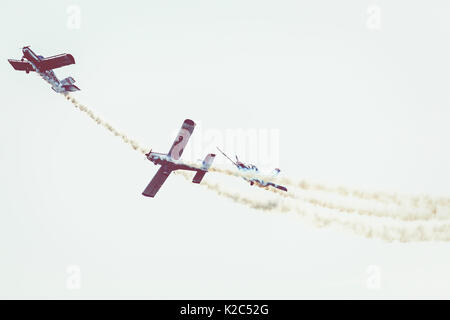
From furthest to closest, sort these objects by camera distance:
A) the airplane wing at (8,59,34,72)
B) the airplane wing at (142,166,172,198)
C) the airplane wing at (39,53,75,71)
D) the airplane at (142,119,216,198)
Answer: the airplane wing at (142,166,172,198), the airplane wing at (8,59,34,72), the airplane at (142,119,216,198), the airplane wing at (39,53,75,71)

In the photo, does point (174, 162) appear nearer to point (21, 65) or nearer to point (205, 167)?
point (205, 167)

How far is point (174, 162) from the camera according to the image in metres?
58.6

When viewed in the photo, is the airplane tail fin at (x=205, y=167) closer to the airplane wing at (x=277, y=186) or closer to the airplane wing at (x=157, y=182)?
the airplane wing at (x=157, y=182)

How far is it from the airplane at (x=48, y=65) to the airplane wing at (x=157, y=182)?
35.9 feet

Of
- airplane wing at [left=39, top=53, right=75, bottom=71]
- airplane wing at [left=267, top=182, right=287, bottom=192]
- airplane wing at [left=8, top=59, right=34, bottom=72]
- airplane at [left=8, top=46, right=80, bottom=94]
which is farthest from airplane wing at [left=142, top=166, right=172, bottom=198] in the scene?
airplane wing at [left=8, top=59, right=34, bottom=72]

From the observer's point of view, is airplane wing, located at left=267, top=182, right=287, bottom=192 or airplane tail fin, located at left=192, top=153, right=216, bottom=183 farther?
airplane tail fin, located at left=192, top=153, right=216, bottom=183

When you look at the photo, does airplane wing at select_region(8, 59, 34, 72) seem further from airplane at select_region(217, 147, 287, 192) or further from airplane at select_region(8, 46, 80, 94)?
airplane at select_region(217, 147, 287, 192)

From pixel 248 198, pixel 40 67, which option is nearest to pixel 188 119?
pixel 248 198

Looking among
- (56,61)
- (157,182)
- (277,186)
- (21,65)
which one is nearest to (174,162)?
(157,182)

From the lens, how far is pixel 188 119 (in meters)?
59.1

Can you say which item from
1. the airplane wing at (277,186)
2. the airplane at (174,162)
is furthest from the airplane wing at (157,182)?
the airplane wing at (277,186)

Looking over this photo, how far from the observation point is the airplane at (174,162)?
58.3 m

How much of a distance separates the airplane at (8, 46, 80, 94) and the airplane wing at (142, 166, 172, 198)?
11.0m

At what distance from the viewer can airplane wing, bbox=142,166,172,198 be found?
5931 cm
